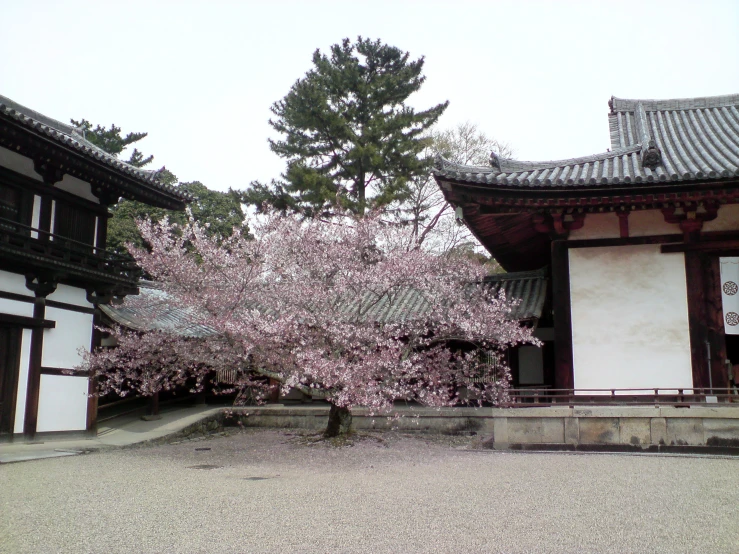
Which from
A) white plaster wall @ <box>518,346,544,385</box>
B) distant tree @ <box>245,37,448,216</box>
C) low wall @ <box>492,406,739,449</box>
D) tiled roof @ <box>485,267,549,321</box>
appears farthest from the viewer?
distant tree @ <box>245,37,448,216</box>

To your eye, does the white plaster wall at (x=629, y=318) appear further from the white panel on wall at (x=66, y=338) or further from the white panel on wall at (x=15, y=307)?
the white panel on wall at (x=15, y=307)

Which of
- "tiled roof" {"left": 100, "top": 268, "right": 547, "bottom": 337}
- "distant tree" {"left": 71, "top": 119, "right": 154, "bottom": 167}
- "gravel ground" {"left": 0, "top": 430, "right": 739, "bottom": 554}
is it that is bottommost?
"gravel ground" {"left": 0, "top": 430, "right": 739, "bottom": 554}

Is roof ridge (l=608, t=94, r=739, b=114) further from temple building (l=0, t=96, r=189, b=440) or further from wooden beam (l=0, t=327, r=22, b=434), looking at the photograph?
wooden beam (l=0, t=327, r=22, b=434)

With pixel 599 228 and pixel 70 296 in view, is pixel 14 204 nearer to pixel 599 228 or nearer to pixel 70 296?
pixel 70 296

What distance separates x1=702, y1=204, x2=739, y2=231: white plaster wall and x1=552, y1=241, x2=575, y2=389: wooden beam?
258 centimetres

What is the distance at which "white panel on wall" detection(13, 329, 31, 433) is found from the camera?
12156 millimetres

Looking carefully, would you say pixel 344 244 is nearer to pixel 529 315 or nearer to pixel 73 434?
pixel 529 315

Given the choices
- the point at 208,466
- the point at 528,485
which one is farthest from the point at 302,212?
the point at 528,485

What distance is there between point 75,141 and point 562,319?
10172 millimetres

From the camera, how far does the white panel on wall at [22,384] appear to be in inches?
479

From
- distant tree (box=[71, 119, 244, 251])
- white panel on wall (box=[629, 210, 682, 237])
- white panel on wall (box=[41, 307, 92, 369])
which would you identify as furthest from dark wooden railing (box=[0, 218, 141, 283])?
distant tree (box=[71, 119, 244, 251])

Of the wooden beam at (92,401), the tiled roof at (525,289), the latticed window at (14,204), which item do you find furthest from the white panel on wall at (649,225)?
the latticed window at (14,204)

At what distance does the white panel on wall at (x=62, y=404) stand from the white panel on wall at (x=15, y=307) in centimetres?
140

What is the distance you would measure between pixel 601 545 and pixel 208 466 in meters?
6.76
